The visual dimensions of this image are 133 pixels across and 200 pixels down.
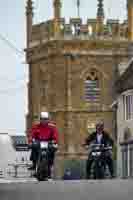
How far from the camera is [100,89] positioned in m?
80.2

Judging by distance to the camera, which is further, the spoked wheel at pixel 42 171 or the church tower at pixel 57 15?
the church tower at pixel 57 15

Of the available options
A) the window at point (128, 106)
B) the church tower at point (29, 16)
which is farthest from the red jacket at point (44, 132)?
the church tower at point (29, 16)

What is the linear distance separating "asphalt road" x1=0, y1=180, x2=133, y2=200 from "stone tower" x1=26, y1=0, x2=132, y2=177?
5703 cm

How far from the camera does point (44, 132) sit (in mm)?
23344

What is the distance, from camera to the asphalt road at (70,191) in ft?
66.7

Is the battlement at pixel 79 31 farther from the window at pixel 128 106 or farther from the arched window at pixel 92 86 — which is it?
the window at pixel 128 106

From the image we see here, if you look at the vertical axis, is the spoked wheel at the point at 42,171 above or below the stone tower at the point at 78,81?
below

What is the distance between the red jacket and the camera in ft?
76.3

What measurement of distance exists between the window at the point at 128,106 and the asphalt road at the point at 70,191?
146ft

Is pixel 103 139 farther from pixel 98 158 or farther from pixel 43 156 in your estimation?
pixel 43 156

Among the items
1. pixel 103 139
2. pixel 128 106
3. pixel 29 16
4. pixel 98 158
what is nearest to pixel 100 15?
pixel 29 16

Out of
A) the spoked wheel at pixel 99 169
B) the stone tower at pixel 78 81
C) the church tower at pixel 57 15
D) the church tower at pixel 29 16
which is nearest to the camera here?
the spoked wheel at pixel 99 169

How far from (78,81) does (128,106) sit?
43.7 feet

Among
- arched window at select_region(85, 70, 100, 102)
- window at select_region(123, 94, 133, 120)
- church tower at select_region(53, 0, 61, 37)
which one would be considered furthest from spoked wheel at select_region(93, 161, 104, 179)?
church tower at select_region(53, 0, 61, 37)
